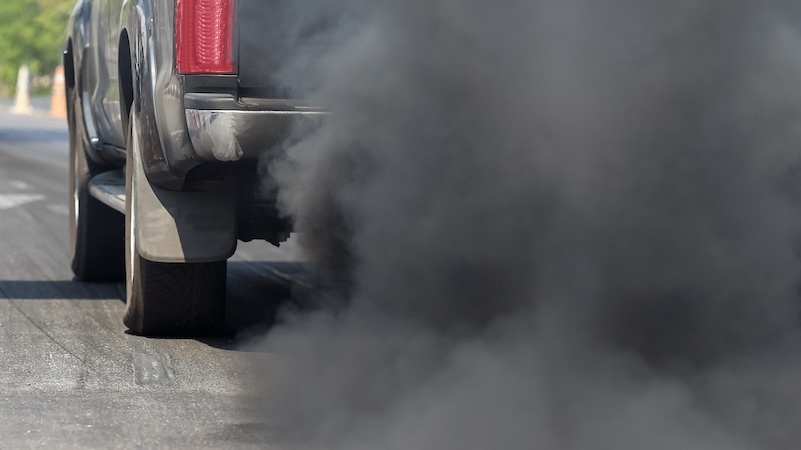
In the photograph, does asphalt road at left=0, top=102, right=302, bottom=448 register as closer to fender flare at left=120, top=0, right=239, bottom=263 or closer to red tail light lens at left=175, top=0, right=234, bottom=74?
fender flare at left=120, top=0, right=239, bottom=263

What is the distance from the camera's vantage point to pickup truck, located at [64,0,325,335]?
4.71 meters

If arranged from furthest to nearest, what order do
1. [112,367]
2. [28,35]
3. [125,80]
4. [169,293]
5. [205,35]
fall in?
[28,35], [125,80], [169,293], [112,367], [205,35]

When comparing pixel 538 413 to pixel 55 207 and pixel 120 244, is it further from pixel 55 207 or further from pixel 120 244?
pixel 55 207

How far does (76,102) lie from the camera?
7.43m

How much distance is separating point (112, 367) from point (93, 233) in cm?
220

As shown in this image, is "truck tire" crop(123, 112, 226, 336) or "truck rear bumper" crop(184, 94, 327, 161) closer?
"truck rear bumper" crop(184, 94, 327, 161)

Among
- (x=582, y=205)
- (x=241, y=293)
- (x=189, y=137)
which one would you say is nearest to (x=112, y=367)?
(x=189, y=137)

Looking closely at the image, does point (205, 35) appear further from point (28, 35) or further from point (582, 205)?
point (28, 35)

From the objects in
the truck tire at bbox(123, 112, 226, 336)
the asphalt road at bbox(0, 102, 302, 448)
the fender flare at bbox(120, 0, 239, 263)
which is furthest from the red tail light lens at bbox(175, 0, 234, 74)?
the asphalt road at bbox(0, 102, 302, 448)

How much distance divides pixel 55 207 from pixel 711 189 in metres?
8.08

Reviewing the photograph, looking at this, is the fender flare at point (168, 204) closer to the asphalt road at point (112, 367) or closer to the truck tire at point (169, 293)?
the truck tire at point (169, 293)

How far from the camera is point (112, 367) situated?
5.16 metres

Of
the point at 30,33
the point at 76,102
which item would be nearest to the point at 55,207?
the point at 76,102

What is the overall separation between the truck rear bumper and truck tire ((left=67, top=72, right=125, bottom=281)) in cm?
261
